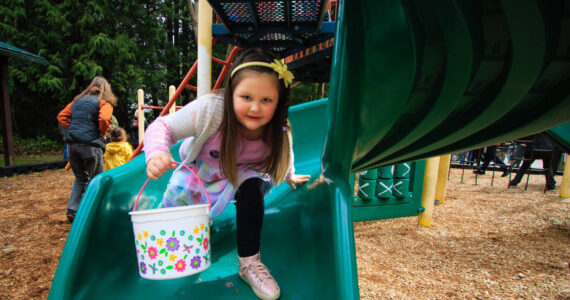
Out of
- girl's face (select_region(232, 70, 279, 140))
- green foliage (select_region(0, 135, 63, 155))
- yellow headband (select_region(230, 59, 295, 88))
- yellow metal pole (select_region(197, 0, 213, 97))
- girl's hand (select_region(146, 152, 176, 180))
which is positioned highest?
yellow metal pole (select_region(197, 0, 213, 97))

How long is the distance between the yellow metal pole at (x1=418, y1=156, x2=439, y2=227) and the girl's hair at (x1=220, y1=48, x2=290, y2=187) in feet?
5.38

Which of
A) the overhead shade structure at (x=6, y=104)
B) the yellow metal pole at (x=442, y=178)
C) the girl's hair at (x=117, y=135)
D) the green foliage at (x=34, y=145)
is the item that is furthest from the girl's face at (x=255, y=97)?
the green foliage at (x=34, y=145)

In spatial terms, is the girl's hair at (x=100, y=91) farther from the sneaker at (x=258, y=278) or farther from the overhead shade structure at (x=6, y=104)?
the overhead shade structure at (x=6, y=104)

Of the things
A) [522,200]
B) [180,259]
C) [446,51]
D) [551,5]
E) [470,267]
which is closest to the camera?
[551,5]

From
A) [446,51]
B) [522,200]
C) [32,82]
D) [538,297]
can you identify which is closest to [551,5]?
[446,51]

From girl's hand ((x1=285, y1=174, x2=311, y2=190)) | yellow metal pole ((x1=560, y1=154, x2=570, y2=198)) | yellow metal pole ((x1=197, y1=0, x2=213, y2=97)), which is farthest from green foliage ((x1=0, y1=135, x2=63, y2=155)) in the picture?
yellow metal pole ((x1=560, y1=154, x2=570, y2=198))

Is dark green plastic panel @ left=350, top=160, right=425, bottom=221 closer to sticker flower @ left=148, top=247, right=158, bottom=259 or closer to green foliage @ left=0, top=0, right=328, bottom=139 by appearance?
sticker flower @ left=148, top=247, right=158, bottom=259

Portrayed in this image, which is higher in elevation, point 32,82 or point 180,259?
point 32,82

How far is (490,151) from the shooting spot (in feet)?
21.4

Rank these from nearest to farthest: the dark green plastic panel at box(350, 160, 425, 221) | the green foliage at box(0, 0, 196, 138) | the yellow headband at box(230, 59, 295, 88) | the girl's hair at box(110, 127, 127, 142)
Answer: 1. the yellow headband at box(230, 59, 295, 88)
2. the dark green plastic panel at box(350, 160, 425, 221)
3. the girl's hair at box(110, 127, 127, 142)
4. the green foliage at box(0, 0, 196, 138)

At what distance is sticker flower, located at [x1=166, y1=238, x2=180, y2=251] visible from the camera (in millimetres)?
962

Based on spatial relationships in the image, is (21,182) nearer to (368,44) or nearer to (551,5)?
(368,44)

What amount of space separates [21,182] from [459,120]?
546 centimetres

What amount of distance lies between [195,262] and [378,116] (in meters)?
0.72
